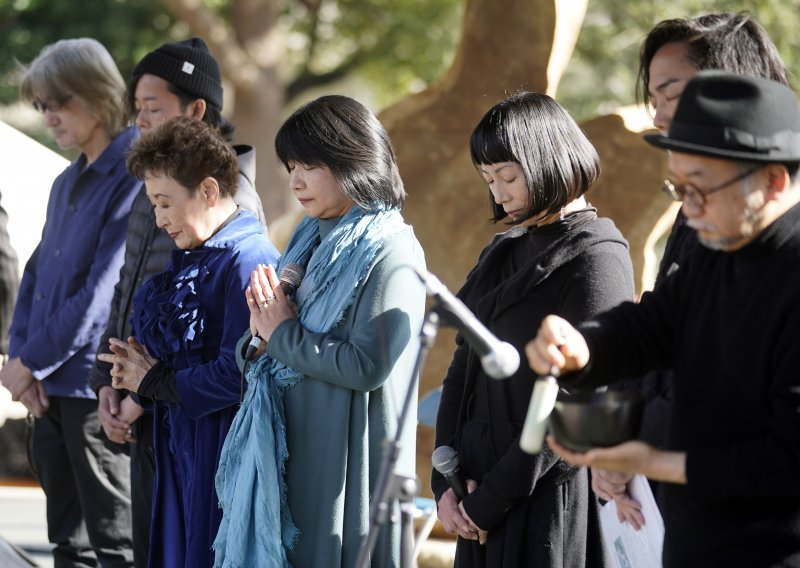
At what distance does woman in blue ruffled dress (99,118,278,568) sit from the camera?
2.97 m

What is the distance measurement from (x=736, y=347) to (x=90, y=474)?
2560 mm

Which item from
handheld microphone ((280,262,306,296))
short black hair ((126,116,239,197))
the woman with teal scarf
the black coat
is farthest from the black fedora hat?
short black hair ((126,116,239,197))

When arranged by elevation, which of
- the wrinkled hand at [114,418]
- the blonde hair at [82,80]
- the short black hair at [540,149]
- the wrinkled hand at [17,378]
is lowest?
the wrinkled hand at [114,418]

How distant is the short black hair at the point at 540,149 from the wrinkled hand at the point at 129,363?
3.65 ft

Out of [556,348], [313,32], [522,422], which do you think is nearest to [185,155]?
[522,422]

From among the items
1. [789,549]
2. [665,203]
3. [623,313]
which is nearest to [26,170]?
[665,203]

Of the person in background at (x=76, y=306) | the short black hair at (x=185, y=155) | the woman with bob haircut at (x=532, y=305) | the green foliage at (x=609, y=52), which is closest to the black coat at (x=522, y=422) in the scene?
the woman with bob haircut at (x=532, y=305)

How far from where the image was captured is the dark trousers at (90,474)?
3.76 metres

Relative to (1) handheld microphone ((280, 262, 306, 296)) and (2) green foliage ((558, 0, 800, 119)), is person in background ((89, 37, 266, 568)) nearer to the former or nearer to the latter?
(1) handheld microphone ((280, 262, 306, 296))

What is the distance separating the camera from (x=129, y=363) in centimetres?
310

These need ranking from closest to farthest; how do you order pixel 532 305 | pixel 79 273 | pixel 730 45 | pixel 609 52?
pixel 730 45, pixel 532 305, pixel 79 273, pixel 609 52

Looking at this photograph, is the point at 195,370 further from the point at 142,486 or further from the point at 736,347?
the point at 736,347

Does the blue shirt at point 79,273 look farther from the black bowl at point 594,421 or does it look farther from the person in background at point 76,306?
the black bowl at point 594,421

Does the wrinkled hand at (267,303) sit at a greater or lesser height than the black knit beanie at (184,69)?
lesser
